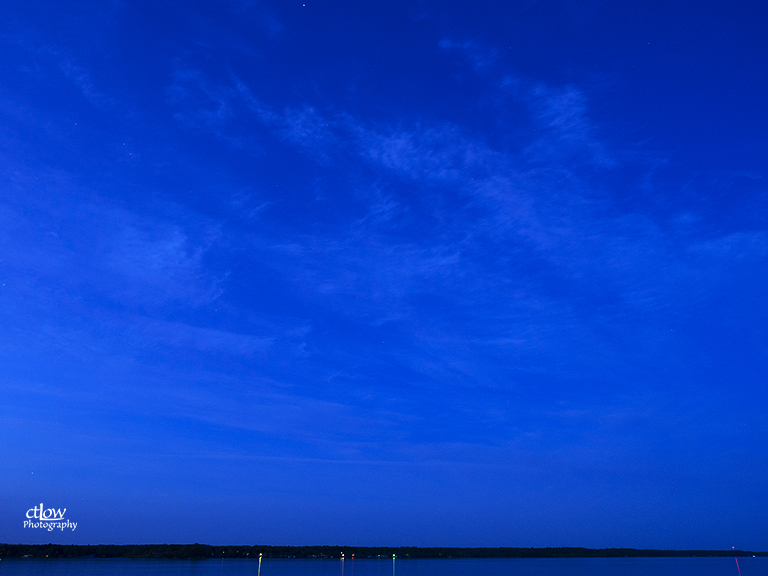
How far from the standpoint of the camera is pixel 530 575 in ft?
390

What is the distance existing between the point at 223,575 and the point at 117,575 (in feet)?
89.2

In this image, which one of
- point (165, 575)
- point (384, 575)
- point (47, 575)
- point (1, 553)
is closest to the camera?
point (47, 575)

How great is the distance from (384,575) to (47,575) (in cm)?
6653

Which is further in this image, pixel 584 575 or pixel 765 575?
pixel 584 575

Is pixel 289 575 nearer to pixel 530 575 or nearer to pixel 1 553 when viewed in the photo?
pixel 530 575

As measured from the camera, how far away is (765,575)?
108 metres

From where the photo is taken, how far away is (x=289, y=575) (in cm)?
12419

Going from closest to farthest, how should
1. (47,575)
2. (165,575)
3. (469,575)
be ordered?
1. (47,575)
2. (165,575)
3. (469,575)

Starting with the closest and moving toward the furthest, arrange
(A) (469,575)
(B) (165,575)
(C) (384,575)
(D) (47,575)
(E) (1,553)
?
(D) (47,575), (B) (165,575), (A) (469,575), (C) (384,575), (E) (1,553)

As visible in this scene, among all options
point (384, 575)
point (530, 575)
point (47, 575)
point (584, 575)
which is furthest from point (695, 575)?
point (47, 575)

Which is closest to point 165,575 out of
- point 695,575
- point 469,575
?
point 469,575

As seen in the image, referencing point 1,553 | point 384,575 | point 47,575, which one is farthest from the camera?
point 1,553

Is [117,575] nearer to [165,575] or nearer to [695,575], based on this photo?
[165,575]

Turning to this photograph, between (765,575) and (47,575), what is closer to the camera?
(47,575)
